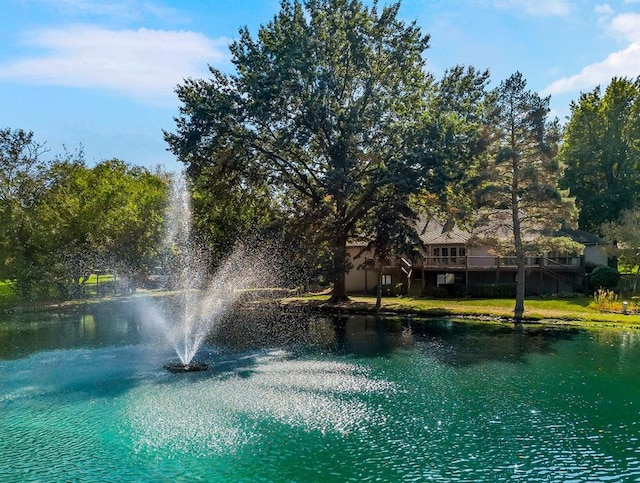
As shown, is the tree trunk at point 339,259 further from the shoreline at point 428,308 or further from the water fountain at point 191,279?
the water fountain at point 191,279

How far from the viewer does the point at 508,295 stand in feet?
132

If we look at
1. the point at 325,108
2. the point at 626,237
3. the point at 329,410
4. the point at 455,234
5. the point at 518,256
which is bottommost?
the point at 329,410

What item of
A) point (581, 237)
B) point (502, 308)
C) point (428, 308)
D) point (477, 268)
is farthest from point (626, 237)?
point (428, 308)

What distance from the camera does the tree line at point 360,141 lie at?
3209 cm

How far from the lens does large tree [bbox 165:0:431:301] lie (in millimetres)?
33250

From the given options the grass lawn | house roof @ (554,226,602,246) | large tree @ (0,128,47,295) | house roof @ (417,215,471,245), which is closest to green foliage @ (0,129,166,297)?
large tree @ (0,128,47,295)

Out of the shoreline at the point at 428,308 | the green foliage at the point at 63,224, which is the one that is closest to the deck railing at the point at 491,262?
the shoreline at the point at 428,308

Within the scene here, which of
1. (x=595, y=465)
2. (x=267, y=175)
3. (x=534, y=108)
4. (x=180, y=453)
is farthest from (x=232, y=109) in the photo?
(x=595, y=465)

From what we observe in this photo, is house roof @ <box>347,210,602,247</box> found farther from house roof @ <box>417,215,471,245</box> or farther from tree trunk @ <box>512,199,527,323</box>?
tree trunk @ <box>512,199,527,323</box>

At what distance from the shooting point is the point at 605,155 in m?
50.1

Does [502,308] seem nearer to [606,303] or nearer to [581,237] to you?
[606,303]

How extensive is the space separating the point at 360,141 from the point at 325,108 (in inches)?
129

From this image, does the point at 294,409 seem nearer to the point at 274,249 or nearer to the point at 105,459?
the point at 105,459

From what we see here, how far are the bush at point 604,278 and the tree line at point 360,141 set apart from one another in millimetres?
2723
